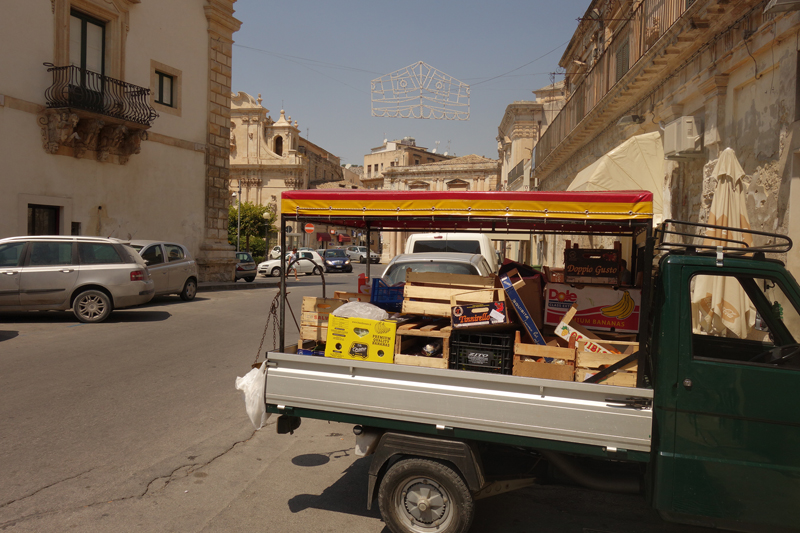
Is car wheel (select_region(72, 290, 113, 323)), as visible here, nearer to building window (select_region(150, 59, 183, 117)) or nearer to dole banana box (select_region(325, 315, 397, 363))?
dole banana box (select_region(325, 315, 397, 363))

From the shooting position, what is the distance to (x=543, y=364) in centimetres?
382

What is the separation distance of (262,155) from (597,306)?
62.9 meters

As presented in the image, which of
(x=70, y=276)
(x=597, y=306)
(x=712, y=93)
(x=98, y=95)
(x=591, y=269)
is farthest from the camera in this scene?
(x=98, y=95)

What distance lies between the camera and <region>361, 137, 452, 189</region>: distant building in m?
92.8

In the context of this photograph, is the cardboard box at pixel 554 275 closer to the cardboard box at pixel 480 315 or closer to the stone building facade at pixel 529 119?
the cardboard box at pixel 480 315

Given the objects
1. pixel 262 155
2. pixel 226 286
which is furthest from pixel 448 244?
pixel 262 155

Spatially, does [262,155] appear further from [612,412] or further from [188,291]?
[612,412]

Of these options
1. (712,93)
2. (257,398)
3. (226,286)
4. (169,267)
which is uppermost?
(712,93)

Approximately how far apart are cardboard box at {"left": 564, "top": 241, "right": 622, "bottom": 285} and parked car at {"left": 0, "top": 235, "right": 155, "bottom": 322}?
10796 millimetres

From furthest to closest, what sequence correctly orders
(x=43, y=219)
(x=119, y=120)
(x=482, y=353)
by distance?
(x=119, y=120) < (x=43, y=219) < (x=482, y=353)

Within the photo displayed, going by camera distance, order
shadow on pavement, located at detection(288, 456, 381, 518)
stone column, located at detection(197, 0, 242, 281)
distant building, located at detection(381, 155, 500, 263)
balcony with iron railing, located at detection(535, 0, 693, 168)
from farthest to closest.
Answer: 1. distant building, located at detection(381, 155, 500, 263)
2. stone column, located at detection(197, 0, 242, 281)
3. balcony with iron railing, located at detection(535, 0, 693, 168)
4. shadow on pavement, located at detection(288, 456, 381, 518)

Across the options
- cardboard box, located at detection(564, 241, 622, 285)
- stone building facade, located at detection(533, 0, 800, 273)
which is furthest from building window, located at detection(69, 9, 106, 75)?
cardboard box, located at detection(564, 241, 622, 285)

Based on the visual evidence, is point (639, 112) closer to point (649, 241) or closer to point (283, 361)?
point (649, 241)

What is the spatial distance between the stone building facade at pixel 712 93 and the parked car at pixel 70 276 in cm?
1110
